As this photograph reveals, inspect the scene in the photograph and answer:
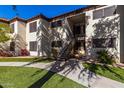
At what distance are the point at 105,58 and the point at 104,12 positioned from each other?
4.64 metres

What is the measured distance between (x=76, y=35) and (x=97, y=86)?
12.4 metres

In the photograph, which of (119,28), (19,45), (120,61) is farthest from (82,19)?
(19,45)

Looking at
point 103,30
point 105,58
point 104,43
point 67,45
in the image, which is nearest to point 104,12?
point 103,30

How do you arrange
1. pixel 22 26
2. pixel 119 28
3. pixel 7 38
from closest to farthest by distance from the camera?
pixel 119 28
pixel 7 38
pixel 22 26

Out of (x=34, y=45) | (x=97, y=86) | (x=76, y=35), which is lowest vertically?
(x=97, y=86)

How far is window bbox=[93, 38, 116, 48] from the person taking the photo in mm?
12945

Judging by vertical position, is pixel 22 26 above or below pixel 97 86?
above

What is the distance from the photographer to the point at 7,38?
17.1 m

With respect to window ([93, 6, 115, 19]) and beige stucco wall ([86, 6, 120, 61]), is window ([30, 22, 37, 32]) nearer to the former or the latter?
beige stucco wall ([86, 6, 120, 61])

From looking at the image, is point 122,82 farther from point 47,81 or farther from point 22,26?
point 22,26

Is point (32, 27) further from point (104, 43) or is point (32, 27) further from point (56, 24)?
point (104, 43)

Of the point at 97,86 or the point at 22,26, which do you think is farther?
the point at 22,26

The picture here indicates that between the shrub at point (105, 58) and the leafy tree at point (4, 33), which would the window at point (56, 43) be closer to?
the leafy tree at point (4, 33)
